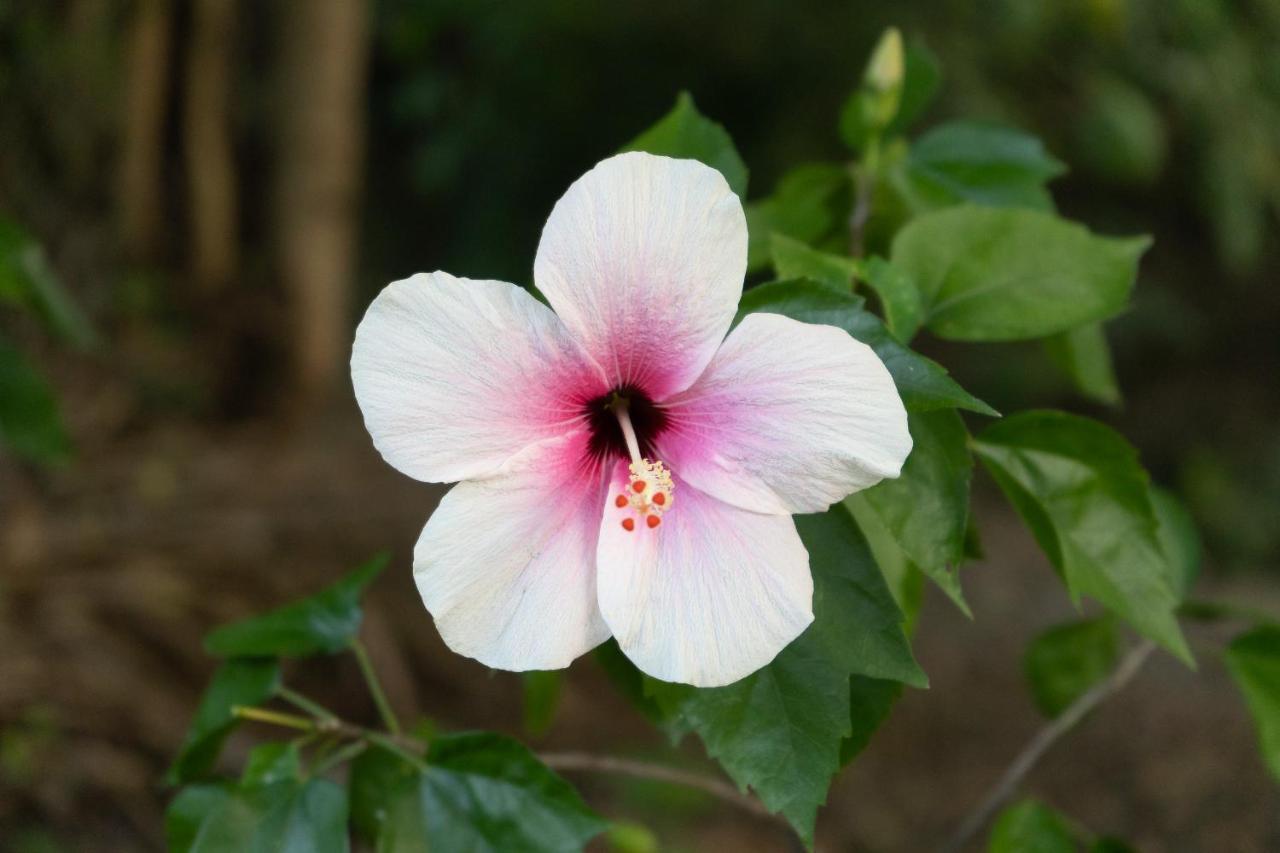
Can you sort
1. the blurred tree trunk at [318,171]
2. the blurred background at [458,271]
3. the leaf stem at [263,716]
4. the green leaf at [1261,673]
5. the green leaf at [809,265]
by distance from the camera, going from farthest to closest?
the blurred tree trunk at [318,171], the blurred background at [458,271], the green leaf at [1261,673], the leaf stem at [263,716], the green leaf at [809,265]

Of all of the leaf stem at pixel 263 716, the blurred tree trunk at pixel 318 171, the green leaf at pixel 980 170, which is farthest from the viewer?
the blurred tree trunk at pixel 318 171

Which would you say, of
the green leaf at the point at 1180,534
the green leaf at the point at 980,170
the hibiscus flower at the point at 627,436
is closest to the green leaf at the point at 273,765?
the hibiscus flower at the point at 627,436

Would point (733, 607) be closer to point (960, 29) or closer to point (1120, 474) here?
point (1120, 474)

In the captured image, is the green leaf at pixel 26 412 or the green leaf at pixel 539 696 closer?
the green leaf at pixel 539 696

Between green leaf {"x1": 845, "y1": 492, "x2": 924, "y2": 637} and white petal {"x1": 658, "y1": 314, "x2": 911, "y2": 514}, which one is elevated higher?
white petal {"x1": 658, "y1": 314, "x2": 911, "y2": 514}

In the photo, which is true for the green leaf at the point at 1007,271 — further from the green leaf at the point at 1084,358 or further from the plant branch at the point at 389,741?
the plant branch at the point at 389,741

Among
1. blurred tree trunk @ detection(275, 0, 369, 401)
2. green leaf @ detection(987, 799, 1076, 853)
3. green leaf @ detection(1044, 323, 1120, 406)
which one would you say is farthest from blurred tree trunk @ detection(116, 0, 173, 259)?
green leaf @ detection(987, 799, 1076, 853)

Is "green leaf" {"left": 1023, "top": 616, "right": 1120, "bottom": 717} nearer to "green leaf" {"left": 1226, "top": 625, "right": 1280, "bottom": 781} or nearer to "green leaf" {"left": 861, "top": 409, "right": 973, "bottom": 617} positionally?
"green leaf" {"left": 1226, "top": 625, "right": 1280, "bottom": 781}
